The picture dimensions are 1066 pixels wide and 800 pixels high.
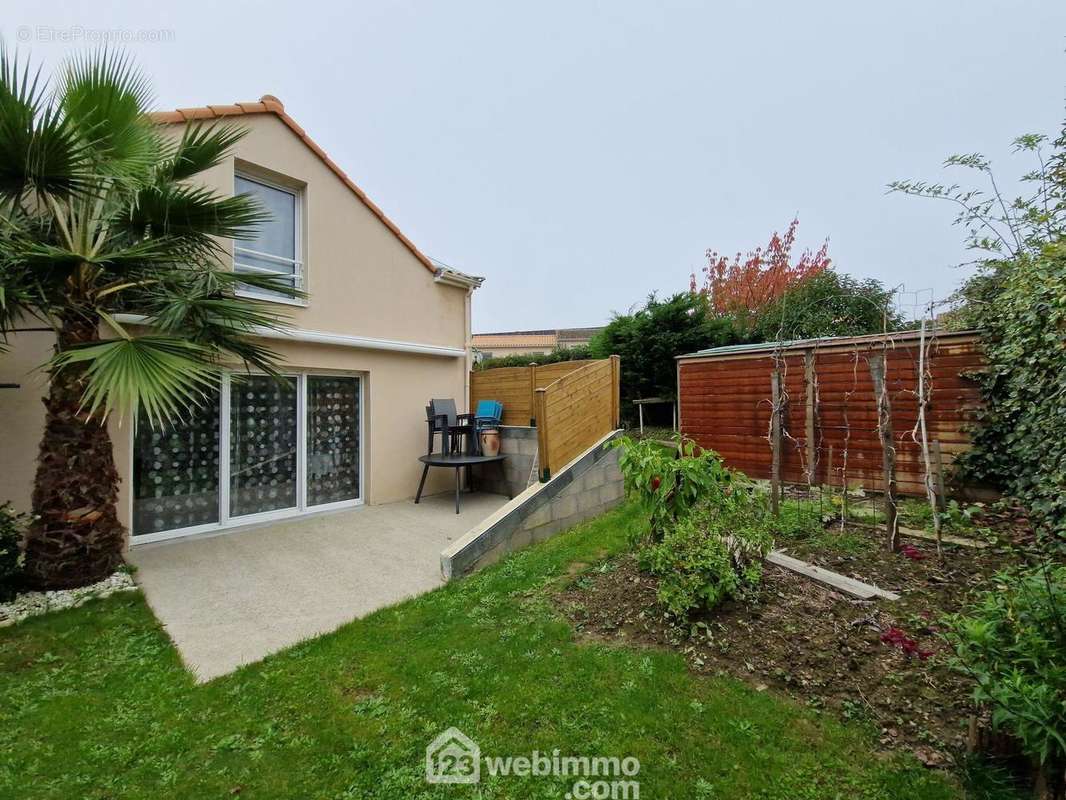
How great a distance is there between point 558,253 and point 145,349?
14.4 meters

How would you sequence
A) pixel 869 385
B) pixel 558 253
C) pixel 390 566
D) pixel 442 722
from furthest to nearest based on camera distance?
1. pixel 558 253
2. pixel 869 385
3. pixel 390 566
4. pixel 442 722

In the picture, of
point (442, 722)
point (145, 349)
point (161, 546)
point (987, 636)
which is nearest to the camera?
point (987, 636)

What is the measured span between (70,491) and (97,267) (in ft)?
6.51

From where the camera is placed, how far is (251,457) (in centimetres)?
610

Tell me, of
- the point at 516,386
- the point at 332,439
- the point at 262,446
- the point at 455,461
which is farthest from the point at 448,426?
the point at 262,446

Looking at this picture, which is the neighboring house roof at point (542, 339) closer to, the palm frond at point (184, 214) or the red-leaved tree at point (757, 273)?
the red-leaved tree at point (757, 273)

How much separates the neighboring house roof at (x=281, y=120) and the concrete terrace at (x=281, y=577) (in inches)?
182

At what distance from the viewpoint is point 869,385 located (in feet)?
21.5

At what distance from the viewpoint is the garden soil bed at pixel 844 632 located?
227 cm

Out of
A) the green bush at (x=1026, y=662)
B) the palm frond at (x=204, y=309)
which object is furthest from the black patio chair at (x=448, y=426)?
the green bush at (x=1026, y=662)

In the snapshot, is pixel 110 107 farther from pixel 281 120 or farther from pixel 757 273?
pixel 757 273

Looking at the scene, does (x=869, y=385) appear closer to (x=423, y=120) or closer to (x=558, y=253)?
(x=423, y=120)

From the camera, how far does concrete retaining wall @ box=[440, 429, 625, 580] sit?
462cm

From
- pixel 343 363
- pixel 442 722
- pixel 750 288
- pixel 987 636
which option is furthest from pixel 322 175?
pixel 750 288
